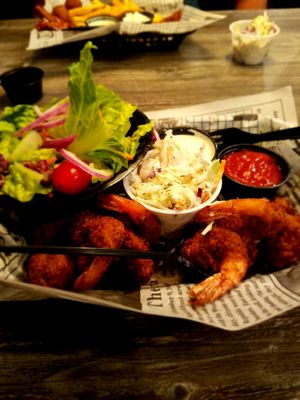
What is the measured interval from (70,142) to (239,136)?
97cm

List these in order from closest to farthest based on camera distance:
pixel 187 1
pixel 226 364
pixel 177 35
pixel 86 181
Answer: pixel 226 364 < pixel 86 181 < pixel 177 35 < pixel 187 1

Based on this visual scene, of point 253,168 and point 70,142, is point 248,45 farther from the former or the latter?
point 70,142

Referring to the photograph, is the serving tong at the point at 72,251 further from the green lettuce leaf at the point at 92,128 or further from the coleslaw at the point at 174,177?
the green lettuce leaf at the point at 92,128

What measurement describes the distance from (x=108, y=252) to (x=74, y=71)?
3.13 feet

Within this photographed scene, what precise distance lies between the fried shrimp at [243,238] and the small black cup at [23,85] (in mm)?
1577

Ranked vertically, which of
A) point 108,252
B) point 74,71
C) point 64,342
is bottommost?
point 64,342

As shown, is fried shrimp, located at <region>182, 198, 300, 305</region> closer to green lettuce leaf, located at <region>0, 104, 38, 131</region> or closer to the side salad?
the side salad

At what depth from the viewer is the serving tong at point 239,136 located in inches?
78.0

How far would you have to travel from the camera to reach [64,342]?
1236 mm

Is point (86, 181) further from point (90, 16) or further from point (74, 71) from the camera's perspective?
point (90, 16)

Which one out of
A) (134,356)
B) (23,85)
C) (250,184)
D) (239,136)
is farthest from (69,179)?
(23,85)

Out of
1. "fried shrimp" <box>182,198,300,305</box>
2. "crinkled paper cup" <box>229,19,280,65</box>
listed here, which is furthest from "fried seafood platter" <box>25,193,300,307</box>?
"crinkled paper cup" <box>229,19,280,65</box>

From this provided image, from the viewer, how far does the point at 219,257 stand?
151 cm

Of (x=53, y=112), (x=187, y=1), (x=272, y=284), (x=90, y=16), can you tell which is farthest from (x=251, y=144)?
(x=187, y=1)
